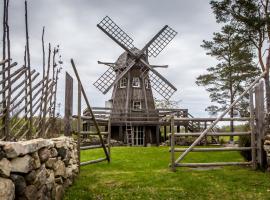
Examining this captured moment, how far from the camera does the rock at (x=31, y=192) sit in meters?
4.61

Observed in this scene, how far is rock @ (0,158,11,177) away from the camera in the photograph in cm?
386

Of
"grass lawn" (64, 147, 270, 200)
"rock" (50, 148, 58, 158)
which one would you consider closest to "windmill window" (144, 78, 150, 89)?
"grass lawn" (64, 147, 270, 200)

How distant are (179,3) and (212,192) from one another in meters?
8.65

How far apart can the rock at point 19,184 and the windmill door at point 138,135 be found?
25084mm

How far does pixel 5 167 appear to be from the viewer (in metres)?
3.93

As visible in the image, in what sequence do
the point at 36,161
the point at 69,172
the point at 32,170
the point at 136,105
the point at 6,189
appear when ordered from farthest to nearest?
the point at 136,105, the point at 69,172, the point at 36,161, the point at 32,170, the point at 6,189

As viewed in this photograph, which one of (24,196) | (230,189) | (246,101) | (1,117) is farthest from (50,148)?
(246,101)

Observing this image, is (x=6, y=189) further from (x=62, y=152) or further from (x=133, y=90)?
(x=133, y=90)

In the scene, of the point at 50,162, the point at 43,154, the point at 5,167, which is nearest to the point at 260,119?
the point at 50,162

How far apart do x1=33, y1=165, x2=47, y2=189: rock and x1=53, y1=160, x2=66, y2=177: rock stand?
1.06 m

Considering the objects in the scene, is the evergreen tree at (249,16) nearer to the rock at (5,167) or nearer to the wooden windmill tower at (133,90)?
the wooden windmill tower at (133,90)

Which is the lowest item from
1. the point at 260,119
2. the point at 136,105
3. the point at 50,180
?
the point at 50,180

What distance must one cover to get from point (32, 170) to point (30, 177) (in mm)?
129

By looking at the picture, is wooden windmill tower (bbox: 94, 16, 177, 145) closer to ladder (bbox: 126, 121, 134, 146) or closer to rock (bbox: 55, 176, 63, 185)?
ladder (bbox: 126, 121, 134, 146)
